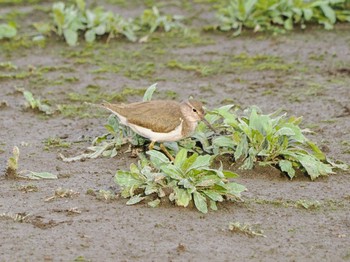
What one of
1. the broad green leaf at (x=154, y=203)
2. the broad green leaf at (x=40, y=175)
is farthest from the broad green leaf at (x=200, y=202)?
the broad green leaf at (x=40, y=175)

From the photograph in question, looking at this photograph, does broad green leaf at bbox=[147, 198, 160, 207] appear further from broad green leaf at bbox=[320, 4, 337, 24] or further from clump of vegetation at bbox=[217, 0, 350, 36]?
broad green leaf at bbox=[320, 4, 337, 24]

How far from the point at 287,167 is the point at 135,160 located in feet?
5.31

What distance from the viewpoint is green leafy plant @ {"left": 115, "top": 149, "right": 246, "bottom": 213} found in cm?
766

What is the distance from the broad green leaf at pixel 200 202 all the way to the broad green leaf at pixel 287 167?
1.22m

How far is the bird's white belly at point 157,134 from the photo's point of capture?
28.7 feet

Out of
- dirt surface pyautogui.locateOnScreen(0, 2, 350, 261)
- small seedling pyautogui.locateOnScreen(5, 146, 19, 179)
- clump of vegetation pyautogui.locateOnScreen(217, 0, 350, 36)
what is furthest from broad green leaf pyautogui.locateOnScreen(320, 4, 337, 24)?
small seedling pyautogui.locateOnScreen(5, 146, 19, 179)

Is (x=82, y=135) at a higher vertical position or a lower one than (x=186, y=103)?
lower

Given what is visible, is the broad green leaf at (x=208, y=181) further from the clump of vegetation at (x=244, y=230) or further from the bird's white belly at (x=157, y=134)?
the bird's white belly at (x=157, y=134)

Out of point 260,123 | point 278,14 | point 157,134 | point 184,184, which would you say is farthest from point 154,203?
point 278,14

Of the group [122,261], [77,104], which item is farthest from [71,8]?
[122,261]

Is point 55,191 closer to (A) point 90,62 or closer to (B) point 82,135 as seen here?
(B) point 82,135

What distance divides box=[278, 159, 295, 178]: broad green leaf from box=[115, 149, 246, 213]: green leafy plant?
3.00 ft

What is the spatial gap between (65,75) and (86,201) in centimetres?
496

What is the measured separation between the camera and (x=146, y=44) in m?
13.8
